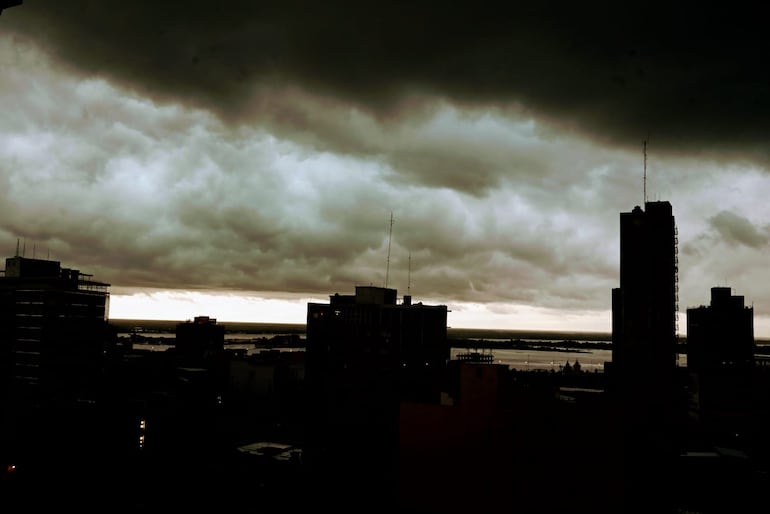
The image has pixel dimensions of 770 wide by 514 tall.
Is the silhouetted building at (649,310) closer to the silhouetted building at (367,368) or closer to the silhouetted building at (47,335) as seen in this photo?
the silhouetted building at (367,368)

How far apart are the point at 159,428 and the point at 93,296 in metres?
81.5

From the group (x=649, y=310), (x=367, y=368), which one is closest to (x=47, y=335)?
(x=367, y=368)

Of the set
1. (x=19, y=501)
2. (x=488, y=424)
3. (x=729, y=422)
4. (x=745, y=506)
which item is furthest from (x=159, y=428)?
(x=729, y=422)

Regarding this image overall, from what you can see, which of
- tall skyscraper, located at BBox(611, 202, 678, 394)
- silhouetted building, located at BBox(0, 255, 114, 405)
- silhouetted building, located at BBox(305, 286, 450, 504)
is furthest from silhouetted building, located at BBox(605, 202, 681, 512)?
silhouetted building, located at BBox(0, 255, 114, 405)

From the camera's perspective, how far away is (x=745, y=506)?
2020 inches

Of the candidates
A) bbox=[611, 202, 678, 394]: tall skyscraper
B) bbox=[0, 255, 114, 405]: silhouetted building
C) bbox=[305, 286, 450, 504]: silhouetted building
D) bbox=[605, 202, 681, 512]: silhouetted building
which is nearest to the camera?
bbox=[305, 286, 450, 504]: silhouetted building

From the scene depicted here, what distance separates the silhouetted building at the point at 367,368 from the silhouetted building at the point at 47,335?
178 ft

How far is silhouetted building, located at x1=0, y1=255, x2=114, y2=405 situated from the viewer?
13638 centimetres

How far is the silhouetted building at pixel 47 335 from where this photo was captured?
136 m

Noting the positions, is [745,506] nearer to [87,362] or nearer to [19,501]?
[19,501]

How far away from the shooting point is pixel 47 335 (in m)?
140

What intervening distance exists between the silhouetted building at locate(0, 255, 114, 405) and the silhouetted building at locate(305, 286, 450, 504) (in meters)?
54.2

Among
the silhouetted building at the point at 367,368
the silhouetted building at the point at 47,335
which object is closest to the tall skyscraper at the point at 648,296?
the silhouetted building at the point at 367,368

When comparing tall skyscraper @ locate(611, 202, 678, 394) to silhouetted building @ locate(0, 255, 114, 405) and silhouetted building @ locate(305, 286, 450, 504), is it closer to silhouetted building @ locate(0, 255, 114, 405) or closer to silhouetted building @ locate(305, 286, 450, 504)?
silhouetted building @ locate(305, 286, 450, 504)
